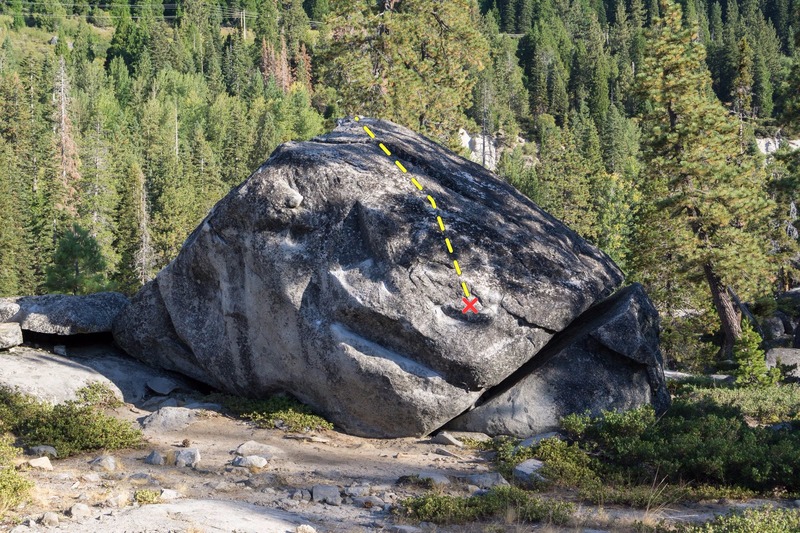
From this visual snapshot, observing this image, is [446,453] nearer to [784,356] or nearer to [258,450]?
[258,450]

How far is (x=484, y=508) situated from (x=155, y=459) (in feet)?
16.1

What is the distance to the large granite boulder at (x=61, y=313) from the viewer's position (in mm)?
16344

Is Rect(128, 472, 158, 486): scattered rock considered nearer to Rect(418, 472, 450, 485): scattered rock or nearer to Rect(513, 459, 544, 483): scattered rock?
Rect(418, 472, 450, 485): scattered rock

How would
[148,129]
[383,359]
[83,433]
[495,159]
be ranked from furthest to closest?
[495,159] → [148,129] → [383,359] → [83,433]

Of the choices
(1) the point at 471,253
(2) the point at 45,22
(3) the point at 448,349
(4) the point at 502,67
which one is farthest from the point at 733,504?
(2) the point at 45,22

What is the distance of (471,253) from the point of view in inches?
537

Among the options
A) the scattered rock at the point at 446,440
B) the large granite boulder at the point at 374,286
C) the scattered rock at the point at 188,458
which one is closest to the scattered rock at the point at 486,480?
the scattered rock at the point at 446,440

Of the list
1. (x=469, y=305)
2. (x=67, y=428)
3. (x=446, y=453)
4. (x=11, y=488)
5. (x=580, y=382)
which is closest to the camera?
(x=11, y=488)

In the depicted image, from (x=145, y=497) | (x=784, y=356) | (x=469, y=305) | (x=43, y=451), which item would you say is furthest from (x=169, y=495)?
(x=784, y=356)

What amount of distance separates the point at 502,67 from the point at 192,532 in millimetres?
144280

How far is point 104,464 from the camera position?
11.0 meters

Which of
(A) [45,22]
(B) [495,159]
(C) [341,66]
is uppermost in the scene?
(A) [45,22]

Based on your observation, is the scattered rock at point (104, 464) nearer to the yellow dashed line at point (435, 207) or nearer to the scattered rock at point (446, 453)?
the scattered rock at point (446, 453)

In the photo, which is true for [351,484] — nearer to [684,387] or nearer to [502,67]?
[684,387]
